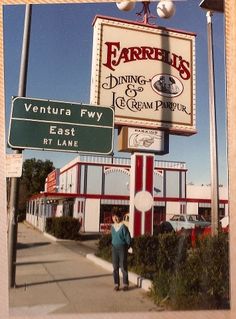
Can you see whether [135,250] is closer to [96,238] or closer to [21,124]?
[96,238]

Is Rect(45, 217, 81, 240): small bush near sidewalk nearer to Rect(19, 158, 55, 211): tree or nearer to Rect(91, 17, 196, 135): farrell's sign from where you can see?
Rect(19, 158, 55, 211): tree

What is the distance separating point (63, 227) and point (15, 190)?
186 cm

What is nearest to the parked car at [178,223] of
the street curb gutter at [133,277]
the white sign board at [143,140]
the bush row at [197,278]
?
the bush row at [197,278]

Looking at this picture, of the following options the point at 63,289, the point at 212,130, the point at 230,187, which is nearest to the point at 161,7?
the point at 212,130

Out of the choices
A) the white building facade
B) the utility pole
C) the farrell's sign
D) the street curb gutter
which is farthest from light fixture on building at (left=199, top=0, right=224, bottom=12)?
the street curb gutter

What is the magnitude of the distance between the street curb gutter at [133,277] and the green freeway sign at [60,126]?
1.92 meters

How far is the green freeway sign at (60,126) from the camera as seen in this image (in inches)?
236

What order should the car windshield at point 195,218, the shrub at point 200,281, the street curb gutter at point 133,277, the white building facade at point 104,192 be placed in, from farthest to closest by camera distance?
the car windshield at point 195,218, the white building facade at point 104,192, the street curb gutter at point 133,277, the shrub at point 200,281

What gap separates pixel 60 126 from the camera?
621 centimetres

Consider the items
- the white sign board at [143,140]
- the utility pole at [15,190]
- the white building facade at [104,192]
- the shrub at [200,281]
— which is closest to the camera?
the shrub at [200,281]

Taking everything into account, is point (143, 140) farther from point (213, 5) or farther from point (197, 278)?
point (197, 278)

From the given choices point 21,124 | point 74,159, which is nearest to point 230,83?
point 74,159

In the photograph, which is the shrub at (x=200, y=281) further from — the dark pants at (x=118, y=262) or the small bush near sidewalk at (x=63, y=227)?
the small bush near sidewalk at (x=63, y=227)

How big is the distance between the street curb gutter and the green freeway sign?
6.29ft
